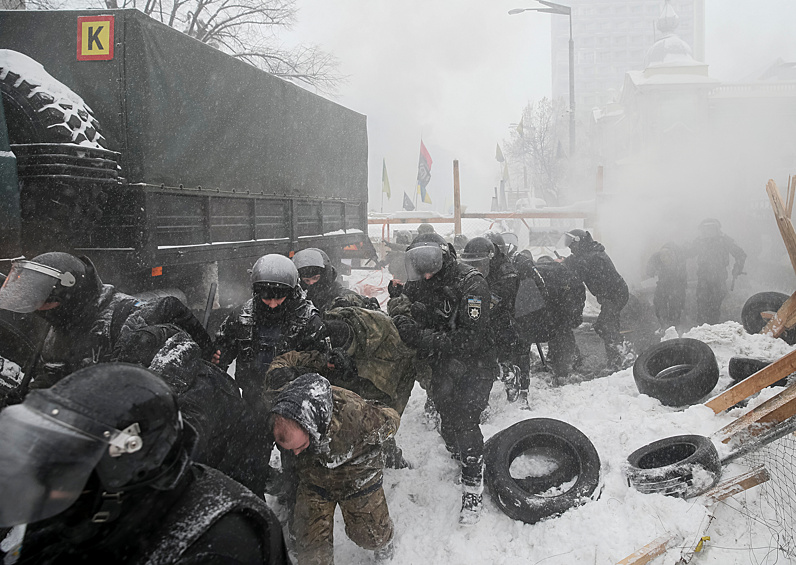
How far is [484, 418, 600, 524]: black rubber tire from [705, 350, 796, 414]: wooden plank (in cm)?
126

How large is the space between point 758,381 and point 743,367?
1.14 m

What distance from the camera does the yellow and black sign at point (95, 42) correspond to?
4828mm

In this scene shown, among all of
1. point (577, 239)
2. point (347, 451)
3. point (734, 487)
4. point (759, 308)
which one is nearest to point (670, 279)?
point (759, 308)

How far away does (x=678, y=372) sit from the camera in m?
5.20

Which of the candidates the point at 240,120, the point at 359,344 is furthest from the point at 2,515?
the point at 240,120

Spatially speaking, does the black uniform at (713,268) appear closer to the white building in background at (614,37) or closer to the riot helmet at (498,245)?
the riot helmet at (498,245)

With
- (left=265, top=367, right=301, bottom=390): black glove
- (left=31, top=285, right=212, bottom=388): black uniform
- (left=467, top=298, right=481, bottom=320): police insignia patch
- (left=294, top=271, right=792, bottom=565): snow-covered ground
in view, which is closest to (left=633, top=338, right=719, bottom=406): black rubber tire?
(left=294, top=271, right=792, bottom=565): snow-covered ground

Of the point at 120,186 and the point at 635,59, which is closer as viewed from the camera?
the point at 120,186

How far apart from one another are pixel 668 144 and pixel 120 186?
28.9 metres

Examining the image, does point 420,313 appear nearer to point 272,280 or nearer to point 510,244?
point 272,280

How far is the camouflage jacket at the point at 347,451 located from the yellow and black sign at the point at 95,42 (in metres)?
4.29

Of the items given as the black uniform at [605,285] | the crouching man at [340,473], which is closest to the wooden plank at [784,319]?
the black uniform at [605,285]

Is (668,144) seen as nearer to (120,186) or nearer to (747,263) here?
(747,263)

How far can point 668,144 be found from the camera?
1059 inches
